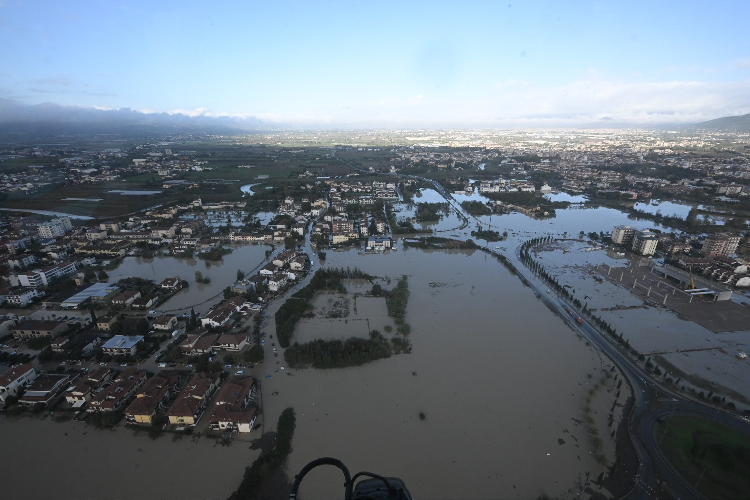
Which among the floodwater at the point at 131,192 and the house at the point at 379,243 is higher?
the floodwater at the point at 131,192

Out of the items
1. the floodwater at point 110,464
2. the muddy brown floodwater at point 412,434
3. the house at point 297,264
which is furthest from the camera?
the house at point 297,264

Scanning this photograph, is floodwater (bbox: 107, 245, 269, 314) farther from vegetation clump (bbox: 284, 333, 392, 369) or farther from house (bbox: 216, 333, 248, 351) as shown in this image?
vegetation clump (bbox: 284, 333, 392, 369)

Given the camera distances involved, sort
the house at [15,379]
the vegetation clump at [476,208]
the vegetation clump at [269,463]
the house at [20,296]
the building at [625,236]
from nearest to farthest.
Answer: the vegetation clump at [269,463], the house at [15,379], the house at [20,296], the building at [625,236], the vegetation clump at [476,208]

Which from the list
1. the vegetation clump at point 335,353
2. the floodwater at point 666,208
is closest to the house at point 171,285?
the vegetation clump at point 335,353

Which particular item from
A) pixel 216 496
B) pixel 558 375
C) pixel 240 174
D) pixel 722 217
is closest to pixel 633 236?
pixel 722 217

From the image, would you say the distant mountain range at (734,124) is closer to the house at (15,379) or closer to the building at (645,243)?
the building at (645,243)
